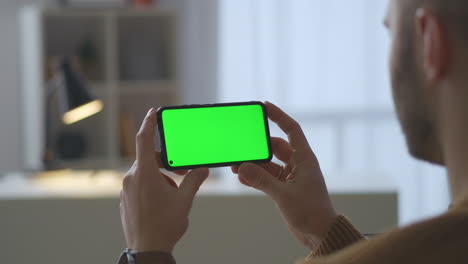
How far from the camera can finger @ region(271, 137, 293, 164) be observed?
117 centimetres

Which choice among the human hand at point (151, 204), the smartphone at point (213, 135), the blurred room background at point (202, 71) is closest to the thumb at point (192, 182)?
the human hand at point (151, 204)

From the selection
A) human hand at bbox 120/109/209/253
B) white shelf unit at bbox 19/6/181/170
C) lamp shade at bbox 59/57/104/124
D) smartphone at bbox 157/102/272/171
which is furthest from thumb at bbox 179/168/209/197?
white shelf unit at bbox 19/6/181/170

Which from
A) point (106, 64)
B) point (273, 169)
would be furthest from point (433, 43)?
point (106, 64)

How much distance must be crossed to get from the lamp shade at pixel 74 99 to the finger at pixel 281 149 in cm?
131

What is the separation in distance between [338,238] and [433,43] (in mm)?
385

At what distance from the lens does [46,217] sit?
5.93ft

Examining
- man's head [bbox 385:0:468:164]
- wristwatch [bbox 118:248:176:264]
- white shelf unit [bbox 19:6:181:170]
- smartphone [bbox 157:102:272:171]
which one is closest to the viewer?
man's head [bbox 385:0:468:164]

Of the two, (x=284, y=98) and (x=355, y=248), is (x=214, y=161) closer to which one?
(x=355, y=248)

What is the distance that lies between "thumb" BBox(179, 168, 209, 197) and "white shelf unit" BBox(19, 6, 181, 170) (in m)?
2.61

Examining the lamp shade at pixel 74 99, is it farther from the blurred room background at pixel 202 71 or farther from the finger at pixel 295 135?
the finger at pixel 295 135

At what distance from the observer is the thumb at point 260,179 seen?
1.00 meters

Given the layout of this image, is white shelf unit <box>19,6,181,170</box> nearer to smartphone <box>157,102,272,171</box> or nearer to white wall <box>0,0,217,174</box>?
white wall <box>0,0,217,174</box>

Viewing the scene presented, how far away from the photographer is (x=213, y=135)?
1148 mm

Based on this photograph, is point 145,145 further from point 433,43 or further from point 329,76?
point 329,76
